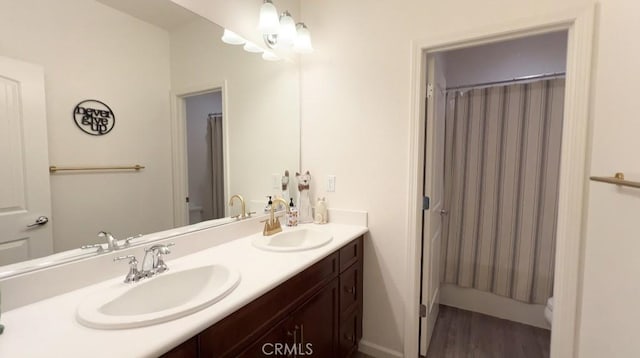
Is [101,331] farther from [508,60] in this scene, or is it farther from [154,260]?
[508,60]

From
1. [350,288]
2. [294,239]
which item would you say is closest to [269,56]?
[294,239]

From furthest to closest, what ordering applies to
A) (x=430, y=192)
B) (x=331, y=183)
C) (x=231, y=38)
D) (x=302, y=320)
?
1. (x=331, y=183)
2. (x=430, y=192)
3. (x=231, y=38)
4. (x=302, y=320)

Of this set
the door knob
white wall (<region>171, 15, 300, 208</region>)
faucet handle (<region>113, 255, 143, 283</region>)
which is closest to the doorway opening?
white wall (<region>171, 15, 300, 208</region>)

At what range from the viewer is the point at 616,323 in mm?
1056

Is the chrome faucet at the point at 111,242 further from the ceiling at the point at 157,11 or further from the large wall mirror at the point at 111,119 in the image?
the ceiling at the point at 157,11

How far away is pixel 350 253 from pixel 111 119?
4.47 feet

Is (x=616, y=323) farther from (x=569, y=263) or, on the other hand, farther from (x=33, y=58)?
(x=33, y=58)

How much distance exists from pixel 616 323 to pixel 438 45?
4.84 feet

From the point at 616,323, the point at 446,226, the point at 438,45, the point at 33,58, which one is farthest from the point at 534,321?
the point at 33,58

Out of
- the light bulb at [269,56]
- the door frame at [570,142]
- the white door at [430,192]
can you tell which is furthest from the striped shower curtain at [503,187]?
the light bulb at [269,56]

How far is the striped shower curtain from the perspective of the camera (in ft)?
7.20

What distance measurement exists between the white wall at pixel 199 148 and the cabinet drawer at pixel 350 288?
0.85m

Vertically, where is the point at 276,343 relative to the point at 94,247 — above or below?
below

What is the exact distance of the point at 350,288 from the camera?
5.70 ft
